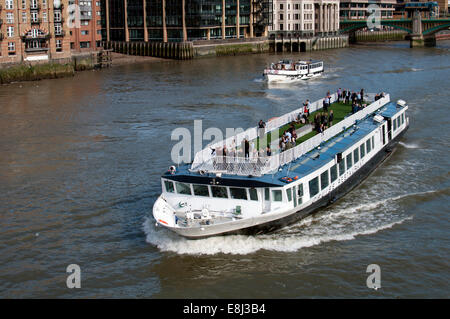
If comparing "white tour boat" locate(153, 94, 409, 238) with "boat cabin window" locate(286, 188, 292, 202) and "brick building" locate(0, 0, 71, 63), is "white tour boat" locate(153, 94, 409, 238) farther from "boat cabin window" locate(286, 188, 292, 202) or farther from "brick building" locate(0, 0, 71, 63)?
"brick building" locate(0, 0, 71, 63)

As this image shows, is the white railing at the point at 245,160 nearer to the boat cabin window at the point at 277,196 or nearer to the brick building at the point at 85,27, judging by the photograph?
the boat cabin window at the point at 277,196

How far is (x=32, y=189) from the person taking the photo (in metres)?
31.4

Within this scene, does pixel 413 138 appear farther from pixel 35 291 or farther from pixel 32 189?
pixel 35 291

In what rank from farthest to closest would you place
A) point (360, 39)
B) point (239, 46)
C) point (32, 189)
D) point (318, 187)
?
point (360, 39), point (239, 46), point (32, 189), point (318, 187)

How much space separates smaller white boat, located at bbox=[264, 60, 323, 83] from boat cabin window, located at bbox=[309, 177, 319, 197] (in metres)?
44.6

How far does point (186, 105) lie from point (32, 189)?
26104mm

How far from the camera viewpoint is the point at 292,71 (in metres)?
71.6

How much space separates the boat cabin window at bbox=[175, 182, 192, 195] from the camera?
79.8ft

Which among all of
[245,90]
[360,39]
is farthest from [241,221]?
[360,39]

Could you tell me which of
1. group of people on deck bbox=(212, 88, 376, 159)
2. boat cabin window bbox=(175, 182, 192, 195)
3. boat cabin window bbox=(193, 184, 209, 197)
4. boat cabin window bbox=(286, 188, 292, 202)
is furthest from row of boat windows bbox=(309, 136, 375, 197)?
boat cabin window bbox=(175, 182, 192, 195)

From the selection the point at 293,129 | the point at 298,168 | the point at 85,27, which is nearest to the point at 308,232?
the point at 298,168

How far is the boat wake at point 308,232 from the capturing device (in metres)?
23.4
